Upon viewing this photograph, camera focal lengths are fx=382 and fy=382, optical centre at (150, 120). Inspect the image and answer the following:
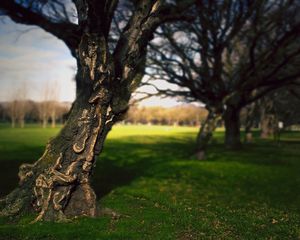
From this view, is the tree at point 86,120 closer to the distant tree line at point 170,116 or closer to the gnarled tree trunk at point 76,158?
the gnarled tree trunk at point 76,158

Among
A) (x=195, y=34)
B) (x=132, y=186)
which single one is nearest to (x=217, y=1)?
(x=195, y=34)

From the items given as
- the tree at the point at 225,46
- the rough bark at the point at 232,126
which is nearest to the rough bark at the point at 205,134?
the tree at the point at 225,46

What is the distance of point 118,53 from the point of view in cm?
1038

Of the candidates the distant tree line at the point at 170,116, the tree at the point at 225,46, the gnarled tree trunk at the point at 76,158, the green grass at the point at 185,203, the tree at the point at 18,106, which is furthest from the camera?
the distant tree line at the point at 170,116

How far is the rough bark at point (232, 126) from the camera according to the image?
36469mm

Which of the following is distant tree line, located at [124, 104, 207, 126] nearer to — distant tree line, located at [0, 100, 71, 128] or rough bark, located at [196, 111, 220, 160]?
distant tree line, located at [0, 100, 71, 128]

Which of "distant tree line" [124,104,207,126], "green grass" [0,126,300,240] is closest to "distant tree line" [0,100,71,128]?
"distant tree line" [124,104,207,126]

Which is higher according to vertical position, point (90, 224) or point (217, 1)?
point (217, 1)

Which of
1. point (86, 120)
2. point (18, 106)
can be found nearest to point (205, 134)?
point (86, 120)

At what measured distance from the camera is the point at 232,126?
37.0 m

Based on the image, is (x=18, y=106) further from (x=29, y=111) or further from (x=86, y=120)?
(x=86, y=120)

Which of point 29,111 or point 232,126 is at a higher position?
point 29,111

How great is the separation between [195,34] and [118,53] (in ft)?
62.6

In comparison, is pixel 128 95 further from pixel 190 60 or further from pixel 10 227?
pixel 190 60
